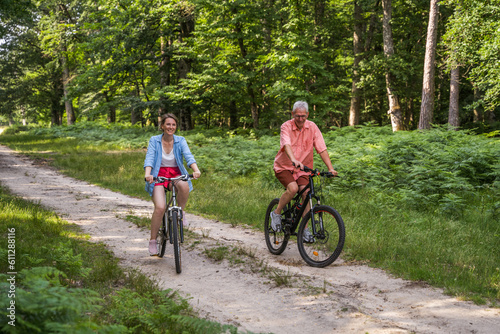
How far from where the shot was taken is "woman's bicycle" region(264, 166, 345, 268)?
5555 millimetres

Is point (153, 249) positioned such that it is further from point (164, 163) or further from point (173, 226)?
point (164, 163)

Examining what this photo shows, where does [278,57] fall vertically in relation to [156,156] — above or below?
above

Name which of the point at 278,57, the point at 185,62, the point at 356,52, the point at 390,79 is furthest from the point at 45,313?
A: the point at 185,62

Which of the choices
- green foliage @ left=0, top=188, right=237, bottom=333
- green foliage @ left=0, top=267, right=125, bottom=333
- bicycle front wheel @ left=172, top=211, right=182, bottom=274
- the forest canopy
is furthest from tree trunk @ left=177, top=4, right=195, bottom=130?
green foliage @ left=0, top=267, right=125, bottom=333

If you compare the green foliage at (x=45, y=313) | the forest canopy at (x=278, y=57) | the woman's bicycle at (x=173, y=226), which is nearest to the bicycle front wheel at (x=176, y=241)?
the woman's bicycle at (x=173, y=226)

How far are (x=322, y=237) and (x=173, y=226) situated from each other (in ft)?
7.08

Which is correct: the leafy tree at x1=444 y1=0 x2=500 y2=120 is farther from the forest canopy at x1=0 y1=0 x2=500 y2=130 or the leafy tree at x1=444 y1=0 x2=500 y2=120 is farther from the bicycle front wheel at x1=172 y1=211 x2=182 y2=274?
the bicycle front wheel at x1=172 y1=211 x2=182 y2=274

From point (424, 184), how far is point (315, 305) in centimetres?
636

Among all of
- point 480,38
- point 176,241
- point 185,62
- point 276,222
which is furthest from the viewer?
point 185,62

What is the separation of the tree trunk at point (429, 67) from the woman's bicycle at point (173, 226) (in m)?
14.1

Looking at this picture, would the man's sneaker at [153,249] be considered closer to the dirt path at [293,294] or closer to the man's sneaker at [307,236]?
the dirt path at [293,294]

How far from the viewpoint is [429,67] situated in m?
16.4

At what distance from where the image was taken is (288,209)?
6.39 m

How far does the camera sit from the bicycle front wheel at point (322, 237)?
5535mm
